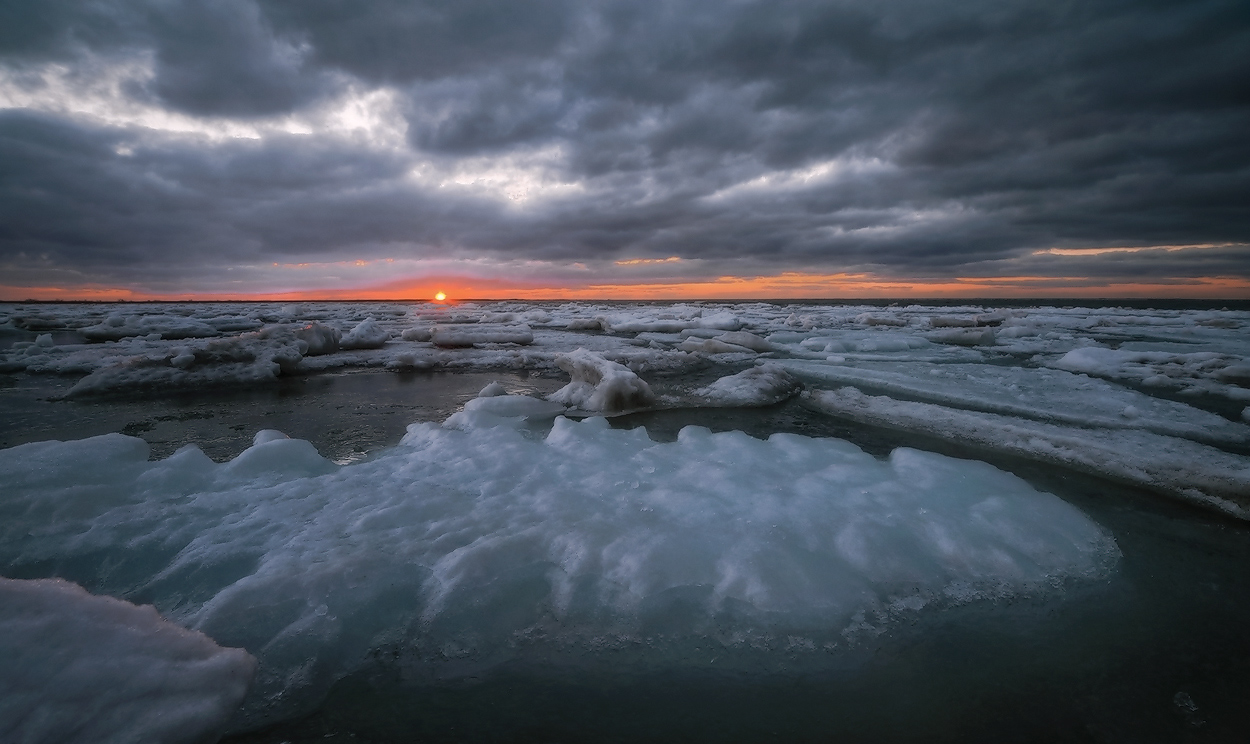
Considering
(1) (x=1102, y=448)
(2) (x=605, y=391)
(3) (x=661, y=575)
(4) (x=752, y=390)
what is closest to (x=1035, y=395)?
(1) (x=1102, y=448)

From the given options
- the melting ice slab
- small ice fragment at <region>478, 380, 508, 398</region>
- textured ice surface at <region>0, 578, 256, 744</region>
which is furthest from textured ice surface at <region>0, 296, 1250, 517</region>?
textured ice surface at <region>0, 578, 256, 744</region>

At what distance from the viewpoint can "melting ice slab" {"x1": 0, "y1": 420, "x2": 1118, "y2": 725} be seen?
1.81 m

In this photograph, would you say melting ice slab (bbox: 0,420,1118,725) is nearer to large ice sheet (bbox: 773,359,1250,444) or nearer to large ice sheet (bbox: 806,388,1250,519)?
large ice sheet (bbox: 806,388,1250,519)

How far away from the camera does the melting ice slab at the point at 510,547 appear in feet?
5.92

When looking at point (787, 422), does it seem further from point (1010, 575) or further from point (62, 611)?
point (62, 611)

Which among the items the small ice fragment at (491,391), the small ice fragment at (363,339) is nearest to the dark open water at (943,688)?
the small ice fragment at (491,391)

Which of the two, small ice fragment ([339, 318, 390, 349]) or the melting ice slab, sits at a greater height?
small ice fragment ([339, 318, 390, 349])

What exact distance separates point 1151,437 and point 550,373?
753cm

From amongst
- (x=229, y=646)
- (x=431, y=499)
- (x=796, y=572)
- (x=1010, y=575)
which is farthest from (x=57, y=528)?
(x=1010, y=575)

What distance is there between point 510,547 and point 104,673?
1302mm

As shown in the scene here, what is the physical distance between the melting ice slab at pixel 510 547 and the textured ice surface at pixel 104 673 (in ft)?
0.36

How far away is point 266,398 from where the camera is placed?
20.7 ft

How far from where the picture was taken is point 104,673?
4.62 feet

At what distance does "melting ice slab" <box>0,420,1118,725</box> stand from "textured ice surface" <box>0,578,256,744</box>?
11cm
